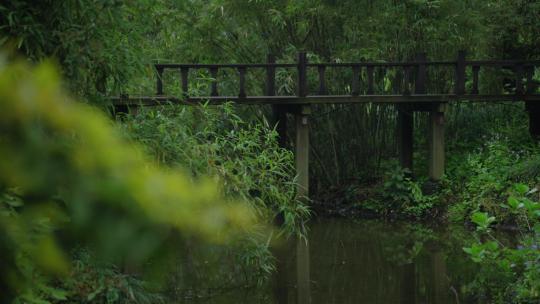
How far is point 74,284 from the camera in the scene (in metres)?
4.36

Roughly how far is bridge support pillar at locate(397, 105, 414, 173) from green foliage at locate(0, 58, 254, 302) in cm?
1093

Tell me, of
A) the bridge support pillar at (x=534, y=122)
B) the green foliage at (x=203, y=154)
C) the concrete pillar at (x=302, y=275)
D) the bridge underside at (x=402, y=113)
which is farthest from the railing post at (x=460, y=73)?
the green foliage at (x=203, y=154)

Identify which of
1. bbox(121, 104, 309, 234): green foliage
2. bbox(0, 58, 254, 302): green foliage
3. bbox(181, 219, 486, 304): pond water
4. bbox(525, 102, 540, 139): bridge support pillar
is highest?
bbox(0, 58, 254, 302): green foliage

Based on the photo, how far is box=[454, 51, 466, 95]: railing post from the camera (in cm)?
1062

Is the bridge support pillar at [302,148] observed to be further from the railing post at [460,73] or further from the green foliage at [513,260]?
the green foliage at [513,260]

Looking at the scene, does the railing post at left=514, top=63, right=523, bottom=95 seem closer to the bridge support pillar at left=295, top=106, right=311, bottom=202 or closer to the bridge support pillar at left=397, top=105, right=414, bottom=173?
the bridge support pillar at left=397, top=105, right=414, bottom=173

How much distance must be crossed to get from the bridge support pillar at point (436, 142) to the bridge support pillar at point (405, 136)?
16.8 inches

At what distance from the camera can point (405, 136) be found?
457 inches

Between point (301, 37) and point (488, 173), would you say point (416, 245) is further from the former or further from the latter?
point (301, 37)

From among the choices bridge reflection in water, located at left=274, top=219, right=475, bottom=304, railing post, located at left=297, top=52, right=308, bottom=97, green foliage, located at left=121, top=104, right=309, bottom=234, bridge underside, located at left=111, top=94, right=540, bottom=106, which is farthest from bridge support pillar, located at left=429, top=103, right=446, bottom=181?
green foliage, located at left=121, top=104, right=309, bottom=234

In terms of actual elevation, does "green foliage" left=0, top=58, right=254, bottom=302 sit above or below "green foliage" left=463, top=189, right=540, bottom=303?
above

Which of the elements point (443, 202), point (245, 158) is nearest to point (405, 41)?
point (443, 202)

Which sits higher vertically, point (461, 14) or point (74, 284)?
point (461, 14)

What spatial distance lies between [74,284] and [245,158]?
7.45 ft
